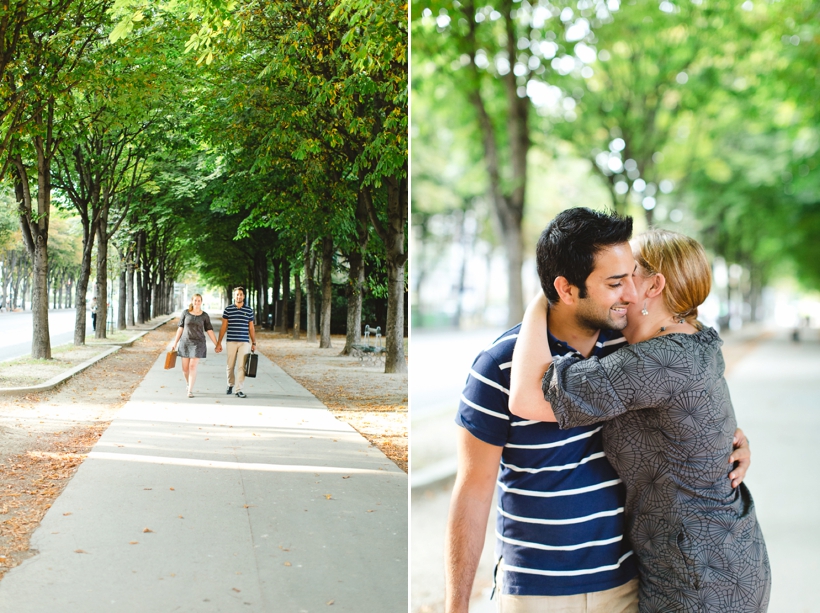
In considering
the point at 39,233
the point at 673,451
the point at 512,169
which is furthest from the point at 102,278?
the point at 512,169

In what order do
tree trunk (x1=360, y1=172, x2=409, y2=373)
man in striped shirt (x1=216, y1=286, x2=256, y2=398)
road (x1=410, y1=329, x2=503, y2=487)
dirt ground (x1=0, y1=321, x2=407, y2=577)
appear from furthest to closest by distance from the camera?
road (x1=410, y1=329, x2=503, y2=487) < tree trunk (x1=360, y1=172, x2=409, y2=373) < man in striped shirt (x1=216, y1=286, x2=256, y2=398) < dirt ground (x1=0, y1=321, x2=407, y2=577)

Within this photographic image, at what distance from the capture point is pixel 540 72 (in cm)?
932

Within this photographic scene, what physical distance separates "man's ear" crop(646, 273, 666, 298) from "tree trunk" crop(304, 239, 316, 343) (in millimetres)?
2356

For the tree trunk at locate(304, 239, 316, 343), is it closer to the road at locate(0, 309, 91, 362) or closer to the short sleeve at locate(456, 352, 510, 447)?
the road at locate(0, 309, 91, 362)

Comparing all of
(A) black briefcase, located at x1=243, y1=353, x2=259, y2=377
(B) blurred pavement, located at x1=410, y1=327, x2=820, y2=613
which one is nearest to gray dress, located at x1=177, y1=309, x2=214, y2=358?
(A) black briefcase, located at x1=243, y1=353, x2=259, y2=377

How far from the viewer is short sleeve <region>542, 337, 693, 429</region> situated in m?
1.76

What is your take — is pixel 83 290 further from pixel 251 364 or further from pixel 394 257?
pixel 394 257

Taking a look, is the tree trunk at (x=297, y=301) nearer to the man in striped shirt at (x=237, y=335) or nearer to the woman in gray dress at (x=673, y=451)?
the man in striped shirt at (x=237, y=335)

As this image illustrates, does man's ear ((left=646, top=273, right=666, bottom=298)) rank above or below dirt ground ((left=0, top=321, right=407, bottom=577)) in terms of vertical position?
above

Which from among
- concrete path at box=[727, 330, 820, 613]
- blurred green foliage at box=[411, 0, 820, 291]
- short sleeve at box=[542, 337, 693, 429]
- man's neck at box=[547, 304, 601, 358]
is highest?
blurred green foliage at box=[411, 0, 820, 291]

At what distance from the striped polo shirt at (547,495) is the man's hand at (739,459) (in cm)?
28

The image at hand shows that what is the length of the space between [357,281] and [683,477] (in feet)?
8.03

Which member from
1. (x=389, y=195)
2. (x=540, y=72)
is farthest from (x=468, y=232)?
(x=389, y=195)

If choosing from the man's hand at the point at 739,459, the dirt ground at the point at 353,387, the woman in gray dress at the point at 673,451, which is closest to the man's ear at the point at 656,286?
the woman in gray dress at the point at 673,451
